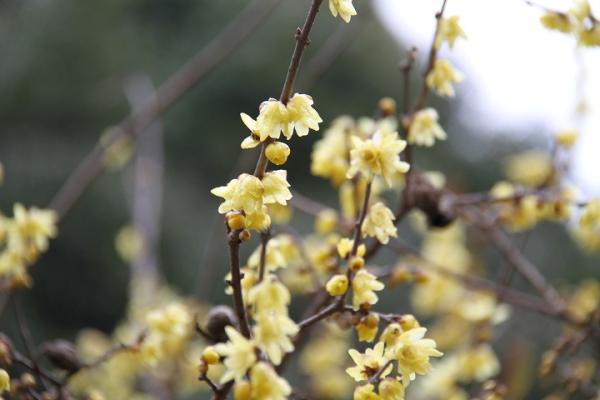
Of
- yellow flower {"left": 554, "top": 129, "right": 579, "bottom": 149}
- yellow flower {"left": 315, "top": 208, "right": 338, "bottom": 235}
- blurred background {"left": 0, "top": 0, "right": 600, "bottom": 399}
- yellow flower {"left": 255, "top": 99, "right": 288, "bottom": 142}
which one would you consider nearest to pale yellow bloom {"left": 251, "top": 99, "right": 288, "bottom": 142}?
yellow flower {"left": 255, "top": 99, "right": 288, "bottom": 142}

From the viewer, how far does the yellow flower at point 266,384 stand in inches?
17.7

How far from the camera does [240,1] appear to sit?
5.35 meters

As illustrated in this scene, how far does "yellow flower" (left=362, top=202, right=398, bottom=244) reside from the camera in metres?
0.59

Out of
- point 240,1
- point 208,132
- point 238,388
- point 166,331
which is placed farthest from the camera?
point 240,1

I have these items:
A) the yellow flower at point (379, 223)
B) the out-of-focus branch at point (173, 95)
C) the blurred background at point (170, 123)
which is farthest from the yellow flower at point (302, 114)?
the blurred background at point (170, 123)

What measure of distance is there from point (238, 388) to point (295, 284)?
615 mm

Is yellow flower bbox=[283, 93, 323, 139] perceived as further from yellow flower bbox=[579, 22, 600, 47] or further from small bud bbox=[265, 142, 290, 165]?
yellow flower bbox=[579, 22, 600, 47]

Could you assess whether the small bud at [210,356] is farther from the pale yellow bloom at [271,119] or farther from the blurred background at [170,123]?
the blurred background at [170,123]

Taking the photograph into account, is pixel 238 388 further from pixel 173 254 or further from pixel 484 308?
pixel 173 254

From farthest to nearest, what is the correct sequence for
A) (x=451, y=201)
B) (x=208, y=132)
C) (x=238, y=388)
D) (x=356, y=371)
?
(x=208, y=132) → (x=451, y=201) → (x=356, y=371) → (x=238, y=388)

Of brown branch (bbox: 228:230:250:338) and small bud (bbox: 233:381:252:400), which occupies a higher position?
brown branch (bbox: 228:230:250:338)

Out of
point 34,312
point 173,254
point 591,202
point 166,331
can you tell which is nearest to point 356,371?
point 166,331

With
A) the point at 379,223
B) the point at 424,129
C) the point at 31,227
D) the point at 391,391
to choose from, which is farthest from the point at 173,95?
the point at 391,391

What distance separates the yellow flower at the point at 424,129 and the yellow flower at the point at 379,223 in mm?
181
